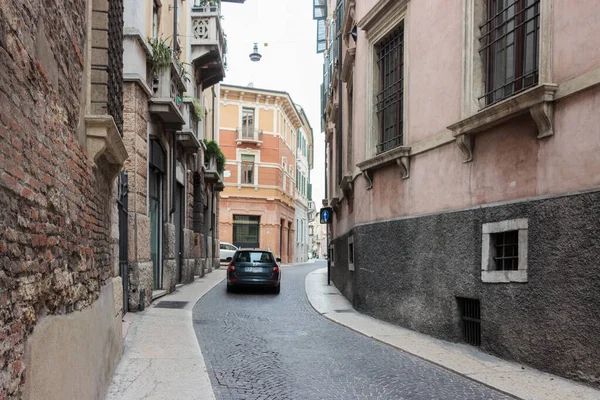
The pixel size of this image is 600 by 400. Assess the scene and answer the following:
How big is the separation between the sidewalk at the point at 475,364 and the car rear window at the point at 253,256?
5.99 m

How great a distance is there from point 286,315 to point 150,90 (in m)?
5.99

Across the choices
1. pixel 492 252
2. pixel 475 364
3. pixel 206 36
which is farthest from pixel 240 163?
pixel 475 364

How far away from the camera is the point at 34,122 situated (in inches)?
125

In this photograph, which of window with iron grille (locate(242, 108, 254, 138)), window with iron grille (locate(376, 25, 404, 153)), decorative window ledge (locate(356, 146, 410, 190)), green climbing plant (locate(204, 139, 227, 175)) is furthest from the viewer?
window with iron grille (locate(242, 108, 254, 138))

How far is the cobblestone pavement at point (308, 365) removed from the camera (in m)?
6.09

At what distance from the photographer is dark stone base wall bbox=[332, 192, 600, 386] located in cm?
616

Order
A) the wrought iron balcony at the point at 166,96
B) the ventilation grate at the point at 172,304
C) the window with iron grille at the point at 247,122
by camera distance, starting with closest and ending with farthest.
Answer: the ventilation grate at the point at 172,304
the wrought iron balcony at the point at 166,96
the window with iron grille at the point at 247,122

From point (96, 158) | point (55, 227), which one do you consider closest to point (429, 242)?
point (96, 158)

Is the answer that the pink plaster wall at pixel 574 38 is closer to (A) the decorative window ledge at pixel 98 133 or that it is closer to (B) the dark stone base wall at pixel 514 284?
(B) the dark stone base wall at pixel 514 284

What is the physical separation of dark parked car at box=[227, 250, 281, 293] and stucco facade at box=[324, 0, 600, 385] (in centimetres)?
419

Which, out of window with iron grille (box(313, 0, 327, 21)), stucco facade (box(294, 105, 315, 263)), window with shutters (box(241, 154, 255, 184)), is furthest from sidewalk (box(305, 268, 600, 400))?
stucco facade (box(294, 105, 315, 263))

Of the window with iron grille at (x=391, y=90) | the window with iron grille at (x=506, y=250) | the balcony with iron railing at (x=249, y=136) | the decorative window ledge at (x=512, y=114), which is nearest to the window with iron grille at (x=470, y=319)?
the window with iron grille at (x=506, y=250)

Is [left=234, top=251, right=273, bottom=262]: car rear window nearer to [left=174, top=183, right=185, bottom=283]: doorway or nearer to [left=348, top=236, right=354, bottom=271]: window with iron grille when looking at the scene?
[left=174, top=183, right=185, bottom=283]: doorway

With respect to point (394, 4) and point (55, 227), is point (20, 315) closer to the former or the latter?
point (55, 227)
